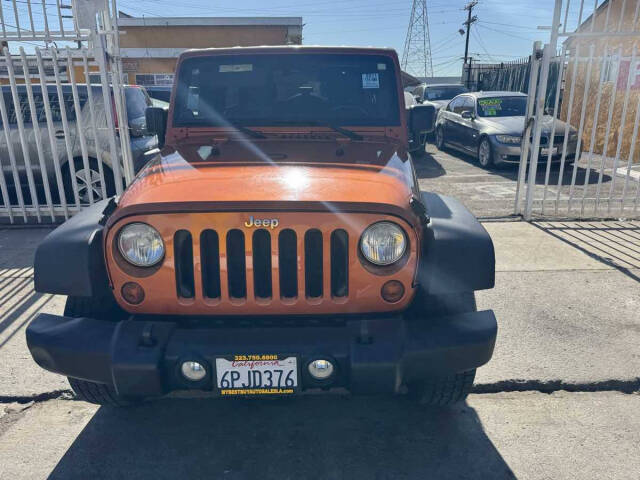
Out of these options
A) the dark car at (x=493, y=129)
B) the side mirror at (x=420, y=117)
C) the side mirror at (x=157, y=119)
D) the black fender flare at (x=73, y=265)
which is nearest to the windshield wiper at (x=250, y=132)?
the side mirror at (x=157, y=119)

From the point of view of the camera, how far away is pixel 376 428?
2.78 meters

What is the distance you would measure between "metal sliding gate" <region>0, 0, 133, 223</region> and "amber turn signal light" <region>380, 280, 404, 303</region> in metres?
4.55

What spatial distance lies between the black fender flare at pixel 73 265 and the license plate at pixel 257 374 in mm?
696

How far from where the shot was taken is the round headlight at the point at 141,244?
226 centimetres

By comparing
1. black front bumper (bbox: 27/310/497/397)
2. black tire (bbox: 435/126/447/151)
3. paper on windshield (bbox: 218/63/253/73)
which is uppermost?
paper on windshield (bbox: 218/63/253/73)

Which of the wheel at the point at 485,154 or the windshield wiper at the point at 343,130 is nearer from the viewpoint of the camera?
the windshield wiper at the point at 343,130

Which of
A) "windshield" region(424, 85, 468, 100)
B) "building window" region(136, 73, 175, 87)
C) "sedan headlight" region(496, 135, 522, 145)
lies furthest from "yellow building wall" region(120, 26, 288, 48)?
"sedan headlight" region(496, 135, 522, 145)

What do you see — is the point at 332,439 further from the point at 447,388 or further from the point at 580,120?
the point at 580,120

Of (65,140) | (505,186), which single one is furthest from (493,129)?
(65,140)

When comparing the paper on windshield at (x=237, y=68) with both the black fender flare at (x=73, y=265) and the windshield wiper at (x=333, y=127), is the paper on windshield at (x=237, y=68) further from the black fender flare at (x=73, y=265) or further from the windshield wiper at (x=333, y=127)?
the black fender flare at (x=73, y=265)

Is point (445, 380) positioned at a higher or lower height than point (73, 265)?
lower

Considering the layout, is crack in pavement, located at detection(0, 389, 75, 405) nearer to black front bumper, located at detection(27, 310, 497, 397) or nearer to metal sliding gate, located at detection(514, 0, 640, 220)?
black front bumper, located at detection(27, 310, 497, 397)

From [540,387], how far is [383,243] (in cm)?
159

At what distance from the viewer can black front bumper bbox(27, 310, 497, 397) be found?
7.05 feet
